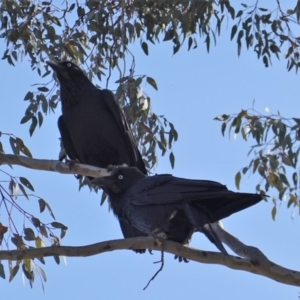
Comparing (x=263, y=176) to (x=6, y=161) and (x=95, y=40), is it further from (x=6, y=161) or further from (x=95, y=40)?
(x=6, y=161)

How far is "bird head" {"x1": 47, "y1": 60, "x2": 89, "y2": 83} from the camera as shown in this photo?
23.9 ft

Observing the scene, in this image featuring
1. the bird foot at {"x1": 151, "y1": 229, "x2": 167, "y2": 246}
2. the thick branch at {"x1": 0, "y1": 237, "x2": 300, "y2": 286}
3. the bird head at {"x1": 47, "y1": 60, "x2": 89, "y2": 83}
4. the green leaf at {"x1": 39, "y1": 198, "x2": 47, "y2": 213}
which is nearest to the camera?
the thick branch at {"x1": 0, "y1": 237, "x2": 300, "y2": 286}

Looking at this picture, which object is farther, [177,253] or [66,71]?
[66,71]

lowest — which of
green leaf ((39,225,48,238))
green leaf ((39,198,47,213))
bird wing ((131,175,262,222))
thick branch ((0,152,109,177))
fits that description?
bird wing ((131,175,262,222))

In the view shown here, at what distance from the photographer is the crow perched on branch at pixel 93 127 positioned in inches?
277

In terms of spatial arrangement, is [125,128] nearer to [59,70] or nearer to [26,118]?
[59,70]

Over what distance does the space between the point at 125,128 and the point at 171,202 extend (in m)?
1.78

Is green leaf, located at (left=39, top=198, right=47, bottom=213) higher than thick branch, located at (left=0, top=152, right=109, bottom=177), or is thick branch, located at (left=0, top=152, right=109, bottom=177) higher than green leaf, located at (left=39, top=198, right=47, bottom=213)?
thick branch, located at (left=0, top=152, right=109, bottom=177)

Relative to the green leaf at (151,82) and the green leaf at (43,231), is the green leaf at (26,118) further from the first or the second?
the green leaf at (43,231)

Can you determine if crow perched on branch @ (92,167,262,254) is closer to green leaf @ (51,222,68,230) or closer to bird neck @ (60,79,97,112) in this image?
green leaf @ (51,222,68,230)

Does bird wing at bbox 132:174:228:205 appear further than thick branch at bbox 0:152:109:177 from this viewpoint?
No

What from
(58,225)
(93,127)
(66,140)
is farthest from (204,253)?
(66,140)

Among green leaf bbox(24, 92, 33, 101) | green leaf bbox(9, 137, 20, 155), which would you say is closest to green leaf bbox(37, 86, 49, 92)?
green leaf bbox(24, 92, 33, 101)

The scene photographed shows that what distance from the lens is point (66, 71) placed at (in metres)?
7.34
